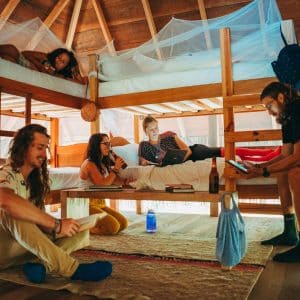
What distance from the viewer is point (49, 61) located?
3.39 m

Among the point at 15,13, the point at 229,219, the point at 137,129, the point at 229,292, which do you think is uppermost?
the point at 15,13

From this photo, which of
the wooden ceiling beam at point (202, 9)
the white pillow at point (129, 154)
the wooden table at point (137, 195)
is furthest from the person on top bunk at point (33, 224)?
the wooden ceiling beam at point (202, 9)

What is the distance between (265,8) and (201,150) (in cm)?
137

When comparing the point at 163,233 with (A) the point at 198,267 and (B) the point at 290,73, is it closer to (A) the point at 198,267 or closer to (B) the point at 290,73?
(A) the point at 198,267

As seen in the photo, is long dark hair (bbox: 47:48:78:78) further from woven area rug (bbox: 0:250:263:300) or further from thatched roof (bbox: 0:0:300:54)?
woven area rug (bbox: 0:250:263:300)

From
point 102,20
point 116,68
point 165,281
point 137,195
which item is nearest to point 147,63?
point 116,68

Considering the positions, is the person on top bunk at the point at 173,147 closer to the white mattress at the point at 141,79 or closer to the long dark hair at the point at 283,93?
the white mattress at the point at 141,79

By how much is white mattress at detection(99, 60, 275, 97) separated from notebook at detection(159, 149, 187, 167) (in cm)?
58

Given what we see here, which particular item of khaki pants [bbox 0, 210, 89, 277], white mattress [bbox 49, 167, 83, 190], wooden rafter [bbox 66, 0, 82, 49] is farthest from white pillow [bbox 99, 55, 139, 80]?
khaki pants [bbox 0, 210, 89, 277]

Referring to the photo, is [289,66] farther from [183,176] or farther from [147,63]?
[147,63]

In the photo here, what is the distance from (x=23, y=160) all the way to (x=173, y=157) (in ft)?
5.14

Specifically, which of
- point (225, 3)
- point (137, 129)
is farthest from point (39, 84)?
point (225, 3)

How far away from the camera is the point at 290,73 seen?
2.21 meters

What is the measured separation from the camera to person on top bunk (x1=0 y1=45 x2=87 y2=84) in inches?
107
